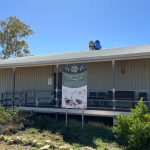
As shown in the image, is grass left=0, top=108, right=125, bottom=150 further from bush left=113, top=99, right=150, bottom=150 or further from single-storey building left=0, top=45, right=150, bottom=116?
single-storey building left=0, top=45, right=150, bottom=116

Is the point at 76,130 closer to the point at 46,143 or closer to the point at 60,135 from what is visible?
the point at 60,135

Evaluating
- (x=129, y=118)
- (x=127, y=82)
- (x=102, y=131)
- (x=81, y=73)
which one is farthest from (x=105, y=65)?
(x=129, y=118)

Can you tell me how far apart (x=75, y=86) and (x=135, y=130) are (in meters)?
4.75

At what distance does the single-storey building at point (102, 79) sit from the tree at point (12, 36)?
23.9 meters

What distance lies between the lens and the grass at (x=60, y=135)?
12.3 meters

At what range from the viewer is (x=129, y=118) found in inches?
483

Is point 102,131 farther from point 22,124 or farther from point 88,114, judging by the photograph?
point 22,124

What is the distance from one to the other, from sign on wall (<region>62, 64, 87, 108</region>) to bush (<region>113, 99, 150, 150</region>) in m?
2.95

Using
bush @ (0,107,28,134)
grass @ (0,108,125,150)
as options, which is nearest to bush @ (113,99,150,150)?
grass @ (0,108,125,150)

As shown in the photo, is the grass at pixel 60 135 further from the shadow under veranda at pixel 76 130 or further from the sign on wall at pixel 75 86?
the sign on wall at pixel 75 86

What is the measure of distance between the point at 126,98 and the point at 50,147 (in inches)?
233

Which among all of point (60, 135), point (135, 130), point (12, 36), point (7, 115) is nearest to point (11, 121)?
point (7, 115)

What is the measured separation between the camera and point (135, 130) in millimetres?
11430

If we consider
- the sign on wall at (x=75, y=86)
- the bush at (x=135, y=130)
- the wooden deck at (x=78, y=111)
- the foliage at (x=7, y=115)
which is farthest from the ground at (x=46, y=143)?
the wooden deck at (x=78, y=111)
